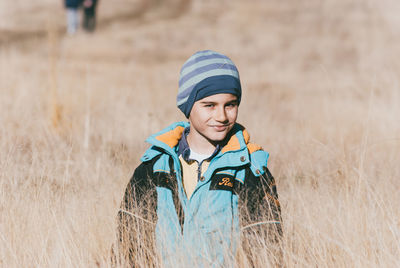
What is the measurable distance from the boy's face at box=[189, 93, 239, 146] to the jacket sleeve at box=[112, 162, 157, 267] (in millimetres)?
329

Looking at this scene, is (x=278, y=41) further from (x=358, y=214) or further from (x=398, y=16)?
(x=358, y=214)

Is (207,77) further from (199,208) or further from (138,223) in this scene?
(138,223)

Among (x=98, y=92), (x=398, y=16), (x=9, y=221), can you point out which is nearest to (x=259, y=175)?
(x=9, y=221)

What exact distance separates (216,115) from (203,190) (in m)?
0.35

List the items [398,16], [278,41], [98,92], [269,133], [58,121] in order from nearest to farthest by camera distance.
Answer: [58,121], [269,133], [98,92], [278,41], [398,16]

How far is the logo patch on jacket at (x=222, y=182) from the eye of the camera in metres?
2.21

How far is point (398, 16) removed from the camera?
50.4ft

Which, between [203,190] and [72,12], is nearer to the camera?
[203,190]

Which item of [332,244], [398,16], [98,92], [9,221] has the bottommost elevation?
[332,244]

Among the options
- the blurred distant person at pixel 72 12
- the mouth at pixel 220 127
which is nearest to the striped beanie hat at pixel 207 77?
the mouth at pixel 220 127

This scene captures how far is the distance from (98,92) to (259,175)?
14.9ft

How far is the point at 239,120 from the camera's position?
17.0 ft

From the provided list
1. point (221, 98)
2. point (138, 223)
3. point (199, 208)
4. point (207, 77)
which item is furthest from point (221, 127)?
point (138, 223)

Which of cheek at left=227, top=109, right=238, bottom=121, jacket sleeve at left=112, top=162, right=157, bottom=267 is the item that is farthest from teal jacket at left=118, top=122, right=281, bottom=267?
cheek at left=227, top=109, right=238, bottom=121
